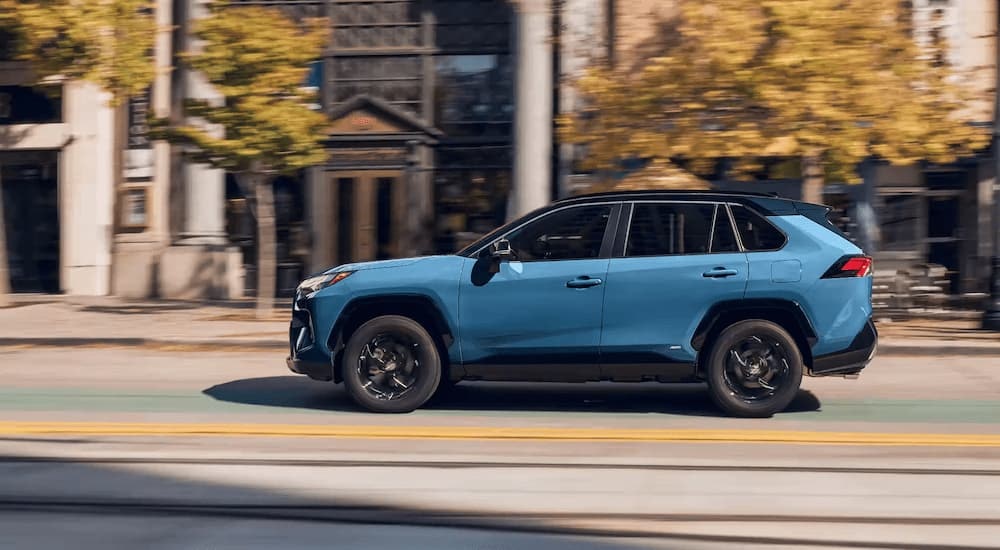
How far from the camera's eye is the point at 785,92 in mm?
15047

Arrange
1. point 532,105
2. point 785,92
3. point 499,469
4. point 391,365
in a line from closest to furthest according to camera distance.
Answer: point 499,469 → point 391,365 → point 785,92 → point 532,105

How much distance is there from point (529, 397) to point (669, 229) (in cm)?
204

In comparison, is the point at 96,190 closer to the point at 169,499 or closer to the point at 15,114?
the point at 15,114

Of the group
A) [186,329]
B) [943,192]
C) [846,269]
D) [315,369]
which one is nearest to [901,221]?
[943,192]

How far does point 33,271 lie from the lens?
24500 mm

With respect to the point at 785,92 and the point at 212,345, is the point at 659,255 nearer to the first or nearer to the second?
the point at 785,92

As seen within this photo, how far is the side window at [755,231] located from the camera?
29.4ft

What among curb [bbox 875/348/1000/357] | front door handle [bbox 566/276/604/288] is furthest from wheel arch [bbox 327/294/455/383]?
curb [bbox 875/348/1000/357]

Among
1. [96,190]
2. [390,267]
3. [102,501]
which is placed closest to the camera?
[102,501]

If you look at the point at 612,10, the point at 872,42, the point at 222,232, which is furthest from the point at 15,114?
the point at 872,42

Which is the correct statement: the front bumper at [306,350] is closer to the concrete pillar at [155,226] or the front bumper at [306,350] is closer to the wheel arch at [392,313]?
the wheel arch at [392,313]

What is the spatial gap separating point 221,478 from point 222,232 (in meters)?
16.6

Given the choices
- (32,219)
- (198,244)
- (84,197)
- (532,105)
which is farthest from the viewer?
(32,219)

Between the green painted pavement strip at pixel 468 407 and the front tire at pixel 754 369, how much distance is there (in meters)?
0.29
